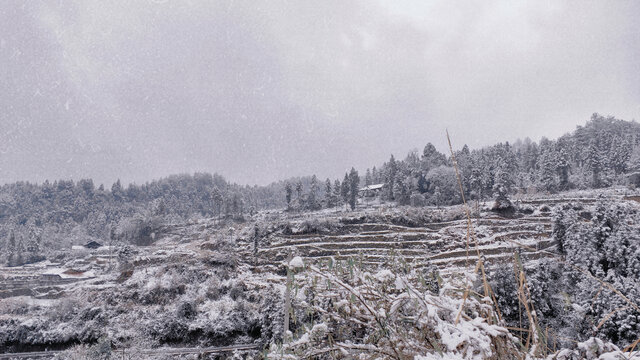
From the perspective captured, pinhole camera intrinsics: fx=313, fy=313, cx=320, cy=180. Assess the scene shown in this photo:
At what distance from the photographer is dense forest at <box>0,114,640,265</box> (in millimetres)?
46500

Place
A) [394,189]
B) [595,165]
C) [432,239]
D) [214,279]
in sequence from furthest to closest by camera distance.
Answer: [394,189]
[595,165]
[432,239]
[214,279]

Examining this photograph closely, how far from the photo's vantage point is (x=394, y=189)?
5212cm

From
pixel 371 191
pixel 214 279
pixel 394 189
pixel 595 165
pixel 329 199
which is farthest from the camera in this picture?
pixel 371 191

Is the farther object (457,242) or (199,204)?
(199,204)

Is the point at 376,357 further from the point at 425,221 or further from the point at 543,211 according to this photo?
the point at 543,211

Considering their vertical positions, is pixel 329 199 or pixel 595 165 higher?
pixel 595 165

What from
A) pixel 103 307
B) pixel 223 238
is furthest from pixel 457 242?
pixel 103 307

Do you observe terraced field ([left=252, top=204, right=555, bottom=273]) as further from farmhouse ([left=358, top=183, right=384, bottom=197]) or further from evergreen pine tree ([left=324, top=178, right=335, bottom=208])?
farmhouse ([left=358, top=183, right=384, bottom=197])

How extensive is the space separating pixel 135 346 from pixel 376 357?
21.9 metres

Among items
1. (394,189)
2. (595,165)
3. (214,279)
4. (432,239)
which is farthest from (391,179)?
(214,279)

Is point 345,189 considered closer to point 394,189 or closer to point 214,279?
point 394,189

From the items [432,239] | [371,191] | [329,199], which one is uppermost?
[371,191]

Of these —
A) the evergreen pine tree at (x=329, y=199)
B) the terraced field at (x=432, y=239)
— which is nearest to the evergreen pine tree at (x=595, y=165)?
the terraced field at (x=432, y=239)

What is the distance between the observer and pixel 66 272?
1458 inches
